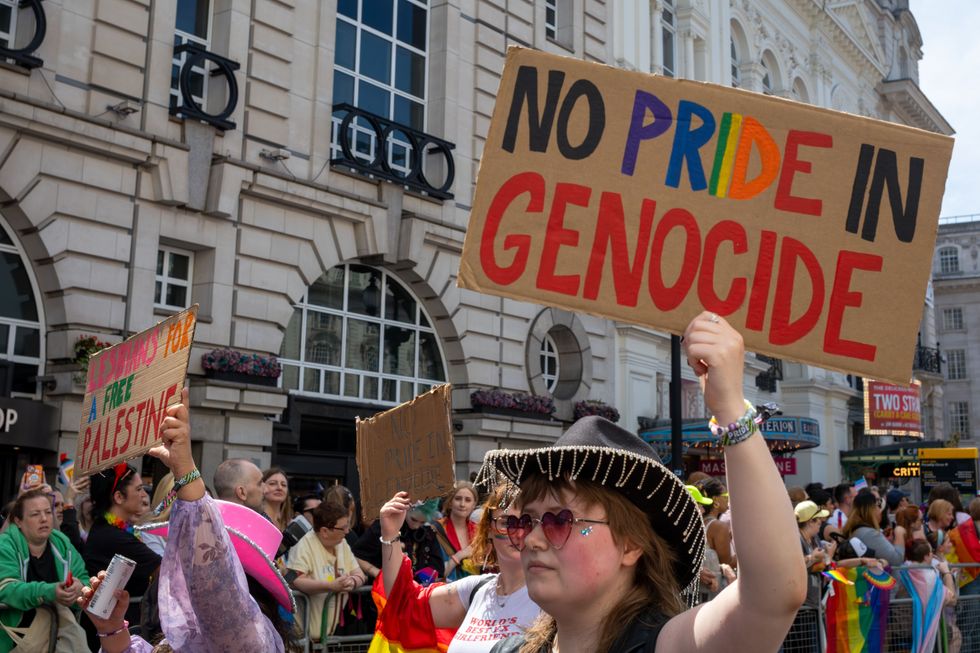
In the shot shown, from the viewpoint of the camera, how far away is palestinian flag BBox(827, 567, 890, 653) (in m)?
8.82

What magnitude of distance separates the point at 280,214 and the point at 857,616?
9.67 meters

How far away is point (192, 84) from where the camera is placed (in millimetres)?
14172

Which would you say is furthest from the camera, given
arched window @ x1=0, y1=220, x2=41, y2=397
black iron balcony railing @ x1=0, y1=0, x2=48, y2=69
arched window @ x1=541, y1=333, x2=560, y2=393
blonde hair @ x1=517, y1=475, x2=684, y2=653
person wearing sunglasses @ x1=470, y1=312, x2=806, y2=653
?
arched window @ x1=541, y1=333, x2=560, y2=393

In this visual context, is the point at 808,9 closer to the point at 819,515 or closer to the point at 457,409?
the point at 457,409

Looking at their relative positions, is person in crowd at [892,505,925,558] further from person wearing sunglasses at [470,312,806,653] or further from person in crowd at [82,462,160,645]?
person wearing sunglasses at [470,312,806,653]

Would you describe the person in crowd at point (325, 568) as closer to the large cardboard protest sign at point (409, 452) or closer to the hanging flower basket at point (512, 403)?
the large cardboard protest sign at point (409, 452)

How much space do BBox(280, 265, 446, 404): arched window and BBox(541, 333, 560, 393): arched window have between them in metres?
2.94

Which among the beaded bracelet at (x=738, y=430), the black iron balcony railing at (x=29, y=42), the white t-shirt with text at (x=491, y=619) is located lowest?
the white t-shirt with text at (x=491, y=619)

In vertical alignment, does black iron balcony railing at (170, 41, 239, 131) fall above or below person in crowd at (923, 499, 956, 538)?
above

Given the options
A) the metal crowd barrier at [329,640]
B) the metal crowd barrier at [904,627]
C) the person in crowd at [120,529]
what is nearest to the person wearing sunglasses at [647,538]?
the person in crowd at [120,529]

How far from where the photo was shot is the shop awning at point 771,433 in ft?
69.3

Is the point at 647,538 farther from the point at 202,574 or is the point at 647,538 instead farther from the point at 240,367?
the point at 240,367

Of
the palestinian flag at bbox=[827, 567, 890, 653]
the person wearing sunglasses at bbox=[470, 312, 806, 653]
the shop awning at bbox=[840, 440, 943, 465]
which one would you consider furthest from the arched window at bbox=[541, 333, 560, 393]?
the person wearing sunglasses at bbox=[470, 312, 806, 653]

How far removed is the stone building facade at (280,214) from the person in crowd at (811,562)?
24.5 ft
